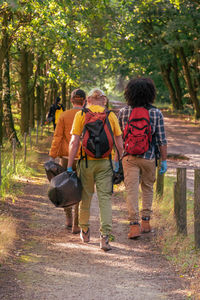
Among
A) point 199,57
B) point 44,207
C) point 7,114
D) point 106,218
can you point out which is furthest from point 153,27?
point 106,218

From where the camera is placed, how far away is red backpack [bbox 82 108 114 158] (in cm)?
558

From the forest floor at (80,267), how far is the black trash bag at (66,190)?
2.02 ft

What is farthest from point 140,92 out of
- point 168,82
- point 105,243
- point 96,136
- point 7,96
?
point 168,82

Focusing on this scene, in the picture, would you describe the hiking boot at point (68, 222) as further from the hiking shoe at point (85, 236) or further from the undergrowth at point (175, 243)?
the undergrowth at point (175, 243)

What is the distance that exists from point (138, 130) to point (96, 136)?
2.35 feet

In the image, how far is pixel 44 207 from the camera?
8.70 metres

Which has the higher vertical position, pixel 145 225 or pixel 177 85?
pixel 177 85

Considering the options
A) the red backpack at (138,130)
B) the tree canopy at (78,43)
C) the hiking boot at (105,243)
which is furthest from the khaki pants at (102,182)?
the tree canopy at (78,43)

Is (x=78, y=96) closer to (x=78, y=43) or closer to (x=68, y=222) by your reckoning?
(x=68, y=222)

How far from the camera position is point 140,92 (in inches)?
242

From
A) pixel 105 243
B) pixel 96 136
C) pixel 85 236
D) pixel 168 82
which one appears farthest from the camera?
pixel 168 82

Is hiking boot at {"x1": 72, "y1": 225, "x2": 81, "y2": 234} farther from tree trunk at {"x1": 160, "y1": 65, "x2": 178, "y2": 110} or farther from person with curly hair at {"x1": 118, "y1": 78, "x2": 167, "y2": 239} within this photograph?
tree trunk at {"x1": 160, "y1": 65, "x2": 178, "y2": 110}

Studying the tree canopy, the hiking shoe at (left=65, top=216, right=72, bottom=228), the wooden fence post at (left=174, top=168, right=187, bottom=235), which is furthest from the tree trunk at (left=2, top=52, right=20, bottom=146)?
the wooden fence post at (left=174, top=168, right=187, bottom=235)

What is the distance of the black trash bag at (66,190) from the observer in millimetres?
5727
